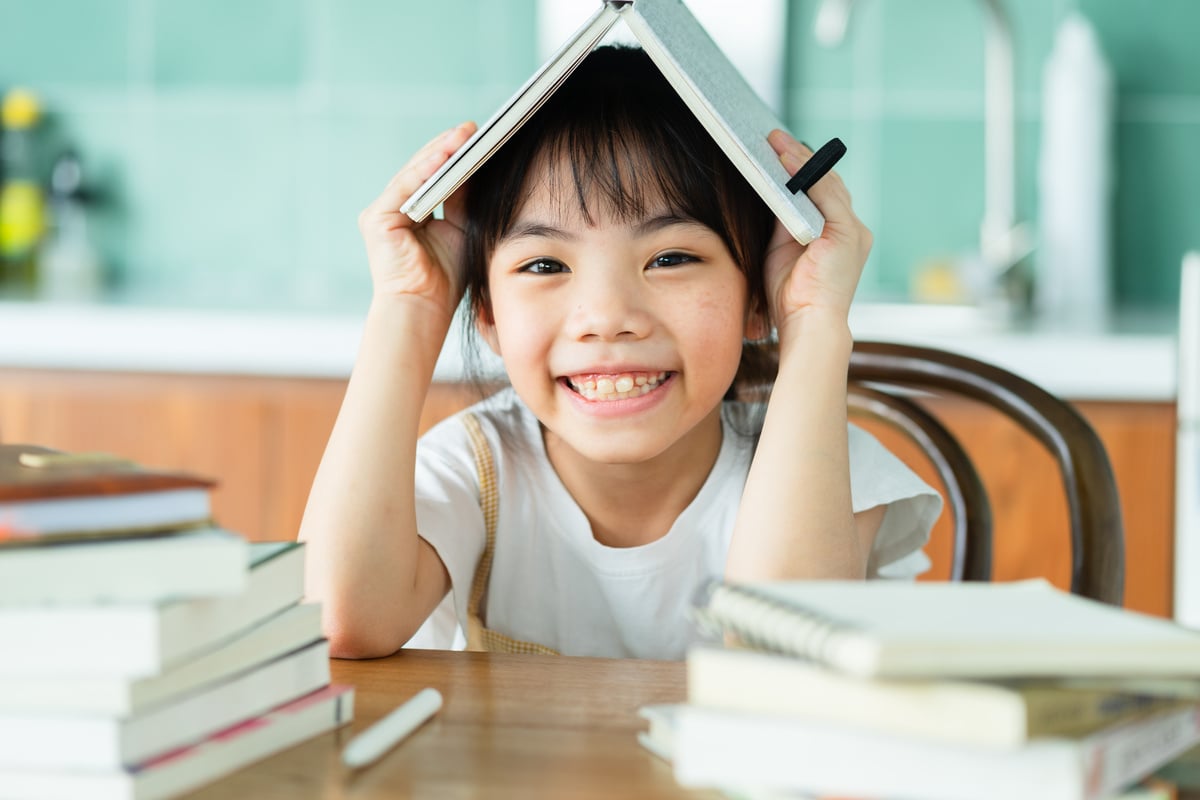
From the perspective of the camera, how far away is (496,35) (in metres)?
2.58

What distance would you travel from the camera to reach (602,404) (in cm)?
106

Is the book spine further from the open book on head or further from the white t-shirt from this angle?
the white t-shirt

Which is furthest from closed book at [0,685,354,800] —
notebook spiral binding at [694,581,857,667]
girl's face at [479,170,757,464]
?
girl's face at [479,170,757,464]

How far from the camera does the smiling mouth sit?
1056mm

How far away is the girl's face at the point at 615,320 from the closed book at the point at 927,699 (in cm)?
53

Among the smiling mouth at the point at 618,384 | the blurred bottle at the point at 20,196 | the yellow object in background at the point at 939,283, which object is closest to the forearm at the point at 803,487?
the smiling mouth at the point at 618,384

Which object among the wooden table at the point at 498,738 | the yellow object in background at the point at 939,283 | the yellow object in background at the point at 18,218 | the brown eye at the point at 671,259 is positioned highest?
the yellow object in background at the point at 18,218

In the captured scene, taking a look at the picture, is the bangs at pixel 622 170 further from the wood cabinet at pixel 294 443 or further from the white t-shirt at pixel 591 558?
the wood cabinet at pixel 294 443

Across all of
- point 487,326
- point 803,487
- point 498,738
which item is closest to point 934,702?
point 498,738

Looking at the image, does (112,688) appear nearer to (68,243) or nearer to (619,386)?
(619,386)

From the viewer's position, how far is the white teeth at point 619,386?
106 cm

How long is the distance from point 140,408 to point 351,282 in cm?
70

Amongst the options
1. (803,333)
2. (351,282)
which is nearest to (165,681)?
(803,333)

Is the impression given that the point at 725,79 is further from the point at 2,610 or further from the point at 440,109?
the point at 440,109
